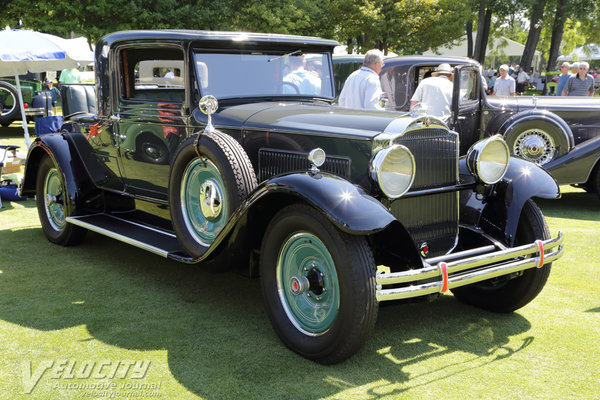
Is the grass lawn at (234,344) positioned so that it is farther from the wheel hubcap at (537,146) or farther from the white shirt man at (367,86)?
the wheel hubcap at (537,146)

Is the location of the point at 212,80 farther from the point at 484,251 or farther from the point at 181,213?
the point at 484,251

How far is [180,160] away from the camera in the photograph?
3.85 metres

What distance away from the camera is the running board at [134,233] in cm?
397

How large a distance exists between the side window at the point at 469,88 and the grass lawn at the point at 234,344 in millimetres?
3410

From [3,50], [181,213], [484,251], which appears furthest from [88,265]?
[3,50]

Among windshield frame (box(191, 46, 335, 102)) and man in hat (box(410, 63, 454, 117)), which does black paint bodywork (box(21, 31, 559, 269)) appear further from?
man in hat (box(410, 63, 454, 117))

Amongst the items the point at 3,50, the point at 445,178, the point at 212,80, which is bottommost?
the point at 445,178

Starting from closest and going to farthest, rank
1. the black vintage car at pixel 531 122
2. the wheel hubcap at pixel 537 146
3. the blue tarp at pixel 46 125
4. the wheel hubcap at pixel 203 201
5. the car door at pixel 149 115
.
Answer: the wheel hubcap at pixel 203 201 < the car door at pixel 149 115 < the black vintage car at pixel 531 122 < the wheel hubcap at pixel 537 146 < the blue tarp at pixel 46 125

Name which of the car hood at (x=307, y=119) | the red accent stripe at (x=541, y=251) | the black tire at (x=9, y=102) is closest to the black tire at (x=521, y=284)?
the red accent stripe at (x=541, y=251)

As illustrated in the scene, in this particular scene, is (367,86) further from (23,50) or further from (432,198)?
(23,50)

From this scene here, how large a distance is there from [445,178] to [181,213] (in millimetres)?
1782

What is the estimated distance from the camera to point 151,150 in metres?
4.51

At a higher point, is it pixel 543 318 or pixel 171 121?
pixel 171 121

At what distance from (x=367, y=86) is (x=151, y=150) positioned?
2.26 metres
